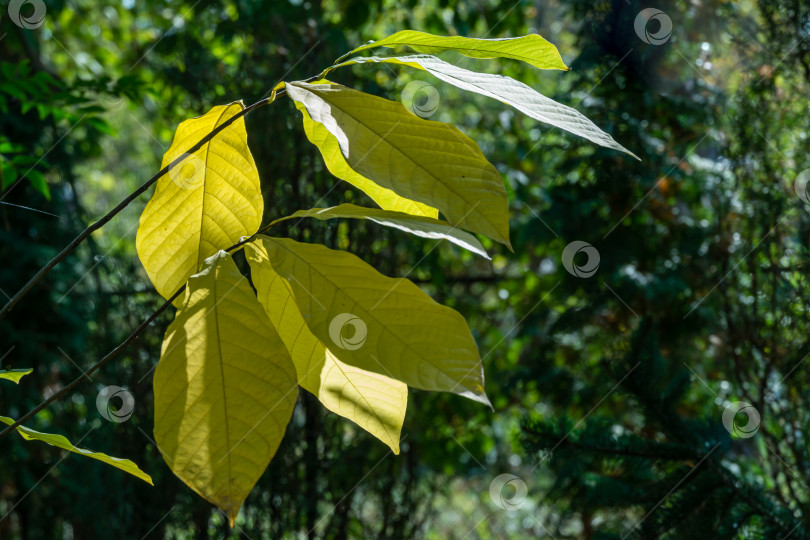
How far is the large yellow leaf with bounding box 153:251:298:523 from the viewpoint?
1.34 ft

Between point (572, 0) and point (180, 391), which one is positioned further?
point (572, 0)

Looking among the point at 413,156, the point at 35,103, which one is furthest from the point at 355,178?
the point at 35,103

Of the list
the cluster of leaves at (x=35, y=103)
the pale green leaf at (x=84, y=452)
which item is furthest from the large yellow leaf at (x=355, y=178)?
the cluster of leaves at (x=35, y=103)

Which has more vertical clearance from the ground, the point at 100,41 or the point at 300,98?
the point at 300,98

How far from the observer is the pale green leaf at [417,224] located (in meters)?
0.41

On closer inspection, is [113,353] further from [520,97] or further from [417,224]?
[520,97]

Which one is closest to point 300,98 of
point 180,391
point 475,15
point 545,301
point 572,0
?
point 180,391

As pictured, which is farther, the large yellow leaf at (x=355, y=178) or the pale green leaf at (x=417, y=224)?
the large yellow leaf at (x=355, y=178)

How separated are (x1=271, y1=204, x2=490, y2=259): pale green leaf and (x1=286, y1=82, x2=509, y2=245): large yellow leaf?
0.4 inches

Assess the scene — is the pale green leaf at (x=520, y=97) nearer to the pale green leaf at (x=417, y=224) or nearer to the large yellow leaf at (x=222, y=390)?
the pale green leaf at (x=417, y=224)

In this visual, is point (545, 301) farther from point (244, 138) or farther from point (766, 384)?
point (244, 138)

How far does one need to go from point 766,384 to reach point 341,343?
1.55 m

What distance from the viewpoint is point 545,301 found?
259 centimetres

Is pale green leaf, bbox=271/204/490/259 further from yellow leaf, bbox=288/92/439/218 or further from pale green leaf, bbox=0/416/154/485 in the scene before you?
pale green leaf, bbox=0/416/154/485
